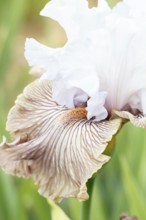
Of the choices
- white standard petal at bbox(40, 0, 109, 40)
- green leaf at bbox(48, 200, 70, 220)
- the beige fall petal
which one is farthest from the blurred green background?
white standard petal at bbox(40, 0, 109, 40)

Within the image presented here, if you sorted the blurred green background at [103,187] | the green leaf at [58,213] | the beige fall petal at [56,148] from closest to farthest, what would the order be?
1. the beige fall petal at [56,148]
2. the green leaf at [58,213]
3. the blurred green background at [103,187]

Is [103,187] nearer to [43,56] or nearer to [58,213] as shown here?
[58,213]

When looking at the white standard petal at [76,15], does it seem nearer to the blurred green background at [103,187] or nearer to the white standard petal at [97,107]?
the white standard petal at [97,107]

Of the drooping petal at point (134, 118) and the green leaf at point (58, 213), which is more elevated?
the drooping petal at point (134, 118)

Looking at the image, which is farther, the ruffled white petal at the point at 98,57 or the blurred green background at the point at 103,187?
the blurred green background at the point at 103,187

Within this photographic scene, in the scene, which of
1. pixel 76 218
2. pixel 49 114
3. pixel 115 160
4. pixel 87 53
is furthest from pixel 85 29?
pixel 115 160

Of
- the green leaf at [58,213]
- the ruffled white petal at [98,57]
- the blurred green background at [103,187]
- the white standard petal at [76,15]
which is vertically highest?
the white standard petal at [76,15]

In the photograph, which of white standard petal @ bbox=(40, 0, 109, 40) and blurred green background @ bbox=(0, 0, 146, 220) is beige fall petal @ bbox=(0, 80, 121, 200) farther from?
blurred green background @ bbox=(0, 0, 146, 220)

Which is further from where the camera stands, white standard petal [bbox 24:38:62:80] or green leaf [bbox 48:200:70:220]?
green leaf [bbox 48:200:70:220]

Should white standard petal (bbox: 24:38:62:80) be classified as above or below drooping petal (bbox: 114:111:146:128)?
above

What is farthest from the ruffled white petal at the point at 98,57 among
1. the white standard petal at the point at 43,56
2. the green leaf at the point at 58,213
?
the green leaf at the point at 58,213

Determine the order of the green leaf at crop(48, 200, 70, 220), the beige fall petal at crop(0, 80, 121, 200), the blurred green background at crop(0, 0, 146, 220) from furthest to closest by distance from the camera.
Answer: the blurred green background at crop(0, 0, 146, 220) < the green leaf at crop(48, 200, 70, 220) < the beige fall petal at crop(0, 80, 121, 200)
